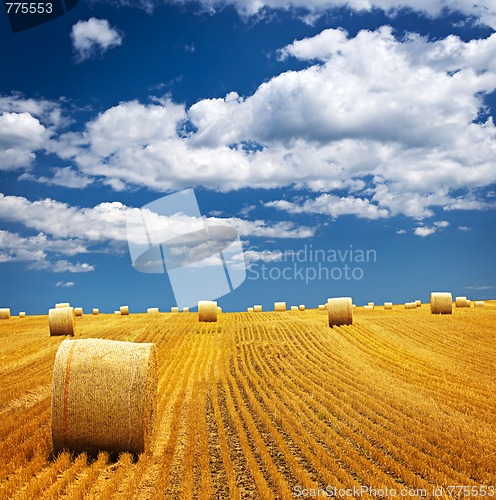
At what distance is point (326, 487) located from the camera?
776 cm

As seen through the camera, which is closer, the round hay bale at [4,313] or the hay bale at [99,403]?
the hay bale at [99,403]

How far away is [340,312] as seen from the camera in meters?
30.4

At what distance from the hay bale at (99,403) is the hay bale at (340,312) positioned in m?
21.6

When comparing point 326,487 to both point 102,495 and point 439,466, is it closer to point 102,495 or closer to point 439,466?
point 439,466

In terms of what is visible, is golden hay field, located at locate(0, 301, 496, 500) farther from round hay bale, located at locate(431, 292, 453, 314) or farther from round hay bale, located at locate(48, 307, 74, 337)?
round hay bale, located at locate(431, 292, 453, 314)

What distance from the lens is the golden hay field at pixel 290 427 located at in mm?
7926

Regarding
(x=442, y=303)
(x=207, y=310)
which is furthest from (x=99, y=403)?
(x=442, y=303)

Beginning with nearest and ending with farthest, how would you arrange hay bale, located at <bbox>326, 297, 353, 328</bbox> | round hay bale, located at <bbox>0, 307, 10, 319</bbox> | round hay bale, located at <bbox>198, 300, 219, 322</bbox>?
hay bale, located at <bbox>326, 297, 353, 328</bbox>
round hay bale, located at <bbox>198, 300, 219, 322</bbox>
round hay bale, located at <bbox>0, 307, 10, 319</bbox>

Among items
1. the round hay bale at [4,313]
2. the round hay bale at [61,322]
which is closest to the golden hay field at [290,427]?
the round hay bale at [61,322]

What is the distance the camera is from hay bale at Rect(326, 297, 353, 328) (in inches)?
1198

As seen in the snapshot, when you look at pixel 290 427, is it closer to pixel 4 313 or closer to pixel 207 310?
pixel 207 310

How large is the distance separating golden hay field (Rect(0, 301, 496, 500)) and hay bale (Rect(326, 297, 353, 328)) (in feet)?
20.0

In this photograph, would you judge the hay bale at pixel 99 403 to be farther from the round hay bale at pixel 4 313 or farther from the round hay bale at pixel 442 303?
the round hay bale at pixel 4 313

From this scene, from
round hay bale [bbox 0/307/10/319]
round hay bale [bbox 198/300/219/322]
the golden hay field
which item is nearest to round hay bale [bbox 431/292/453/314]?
the golden hay field
